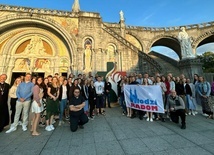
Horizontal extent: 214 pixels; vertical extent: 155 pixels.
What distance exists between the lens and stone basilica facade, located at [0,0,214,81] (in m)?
14.0

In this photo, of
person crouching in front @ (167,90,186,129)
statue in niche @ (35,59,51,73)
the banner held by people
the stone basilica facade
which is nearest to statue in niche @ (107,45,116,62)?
the stone basilica facade

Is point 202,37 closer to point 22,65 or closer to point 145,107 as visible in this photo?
point 145,107

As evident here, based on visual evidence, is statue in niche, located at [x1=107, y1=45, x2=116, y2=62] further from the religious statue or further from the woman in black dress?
the woman in black dress

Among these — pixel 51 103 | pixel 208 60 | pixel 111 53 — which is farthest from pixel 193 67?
pixel 208 60

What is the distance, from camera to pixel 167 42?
2570 cm

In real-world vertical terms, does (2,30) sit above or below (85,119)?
above

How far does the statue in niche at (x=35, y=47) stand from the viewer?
1542cm

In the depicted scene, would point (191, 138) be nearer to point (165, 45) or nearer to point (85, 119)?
point (85, 119)

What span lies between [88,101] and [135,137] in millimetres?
3154

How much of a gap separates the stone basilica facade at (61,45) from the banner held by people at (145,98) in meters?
7.57

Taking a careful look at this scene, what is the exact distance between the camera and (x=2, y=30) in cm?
1391

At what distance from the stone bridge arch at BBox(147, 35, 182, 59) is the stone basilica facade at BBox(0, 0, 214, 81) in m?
9.15

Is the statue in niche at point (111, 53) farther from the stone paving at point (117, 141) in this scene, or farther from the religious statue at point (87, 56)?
the stone paving at point (117, 141)

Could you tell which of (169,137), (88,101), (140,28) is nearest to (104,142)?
(169,137)
